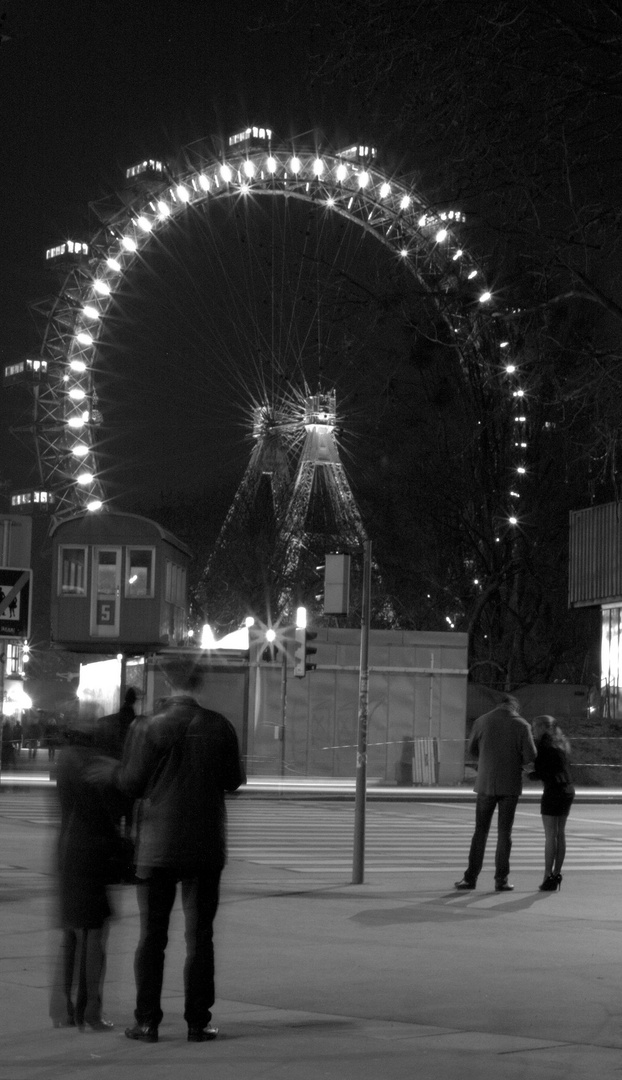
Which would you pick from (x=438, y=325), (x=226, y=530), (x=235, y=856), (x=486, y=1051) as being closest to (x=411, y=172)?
(x=438, y=325)

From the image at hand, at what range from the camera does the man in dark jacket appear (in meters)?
7.33

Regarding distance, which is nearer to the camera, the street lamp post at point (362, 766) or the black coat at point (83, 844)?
the black coat at point (83, 844)

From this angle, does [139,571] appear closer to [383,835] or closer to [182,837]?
[383,835]

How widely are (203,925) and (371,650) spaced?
31.7 metres

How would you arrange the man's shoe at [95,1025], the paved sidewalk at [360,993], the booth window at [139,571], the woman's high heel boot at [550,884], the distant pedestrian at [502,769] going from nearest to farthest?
the paved sidewalk at [360,993]
the man's shoe at [95,1025]
the woman's high heel boot at [550,884]
the distant pedestrian at [502,769]
the booth window at [139,571]

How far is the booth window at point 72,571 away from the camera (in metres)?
39.5

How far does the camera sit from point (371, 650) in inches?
1537

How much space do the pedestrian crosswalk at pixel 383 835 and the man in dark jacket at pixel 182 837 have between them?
5.59 m

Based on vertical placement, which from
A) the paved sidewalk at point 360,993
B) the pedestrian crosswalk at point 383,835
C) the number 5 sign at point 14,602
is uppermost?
the number 5 sign at point 14,602

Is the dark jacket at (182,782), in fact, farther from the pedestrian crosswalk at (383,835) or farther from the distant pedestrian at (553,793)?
the distant pedestrian at (553,793)

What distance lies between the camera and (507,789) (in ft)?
49.4

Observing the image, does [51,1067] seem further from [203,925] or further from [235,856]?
[235,856]

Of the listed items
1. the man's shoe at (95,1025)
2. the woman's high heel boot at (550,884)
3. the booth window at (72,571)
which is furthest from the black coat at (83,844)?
the booth window at (72,571)

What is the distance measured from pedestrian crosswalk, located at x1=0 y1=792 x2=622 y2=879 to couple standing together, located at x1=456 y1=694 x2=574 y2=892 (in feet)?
6.20
